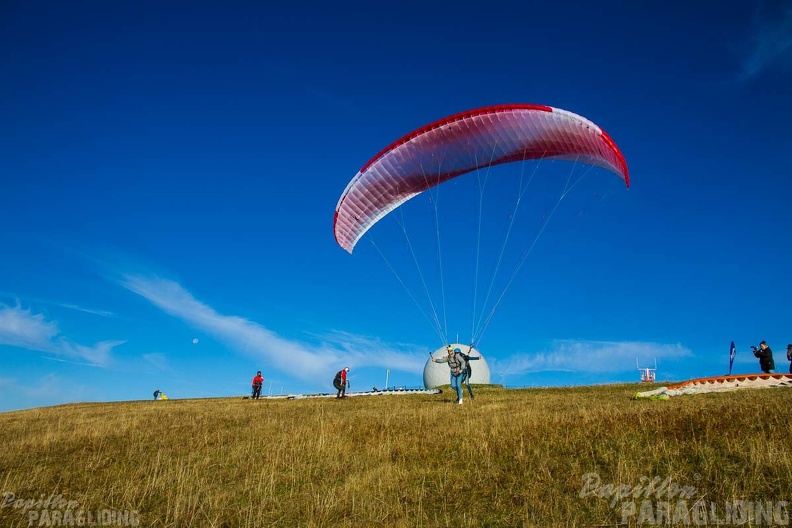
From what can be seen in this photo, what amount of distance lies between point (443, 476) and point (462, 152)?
14829 millimetres

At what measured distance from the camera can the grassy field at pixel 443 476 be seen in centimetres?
549

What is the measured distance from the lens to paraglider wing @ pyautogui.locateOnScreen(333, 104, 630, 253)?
56.5ft

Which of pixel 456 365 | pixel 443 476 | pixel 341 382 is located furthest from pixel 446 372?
pixel 443 476

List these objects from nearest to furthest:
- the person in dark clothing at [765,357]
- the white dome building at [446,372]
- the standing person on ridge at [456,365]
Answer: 1. the standing person on ridge at [456,365]
2. the person in dark clothing at [765,357]
3. the white dome building at [446,372]

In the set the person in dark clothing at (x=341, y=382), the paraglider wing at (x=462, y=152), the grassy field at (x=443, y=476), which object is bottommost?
the grassy field at (x=443, y=476)

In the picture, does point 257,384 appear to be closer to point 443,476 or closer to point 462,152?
point 462,152

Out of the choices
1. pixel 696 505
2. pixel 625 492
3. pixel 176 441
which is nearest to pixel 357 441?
pixel 176 441

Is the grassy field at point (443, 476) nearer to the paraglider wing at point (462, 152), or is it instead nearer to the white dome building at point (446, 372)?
the paraglider wing at point (462, 152)

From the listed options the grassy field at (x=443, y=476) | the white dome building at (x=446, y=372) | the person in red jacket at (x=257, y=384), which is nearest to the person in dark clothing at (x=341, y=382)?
the person in red jacket at (x=257, y=384)

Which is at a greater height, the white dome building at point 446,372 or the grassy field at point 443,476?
the white dome building at point 446,372

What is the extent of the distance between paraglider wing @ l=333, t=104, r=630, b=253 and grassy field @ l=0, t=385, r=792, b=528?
10.7 meters

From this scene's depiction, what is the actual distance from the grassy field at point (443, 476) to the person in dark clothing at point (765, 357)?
52.6 ft

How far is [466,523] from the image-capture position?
17.6 feet

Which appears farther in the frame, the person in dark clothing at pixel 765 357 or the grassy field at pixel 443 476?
the person in dark clothing at pixel 765 357
